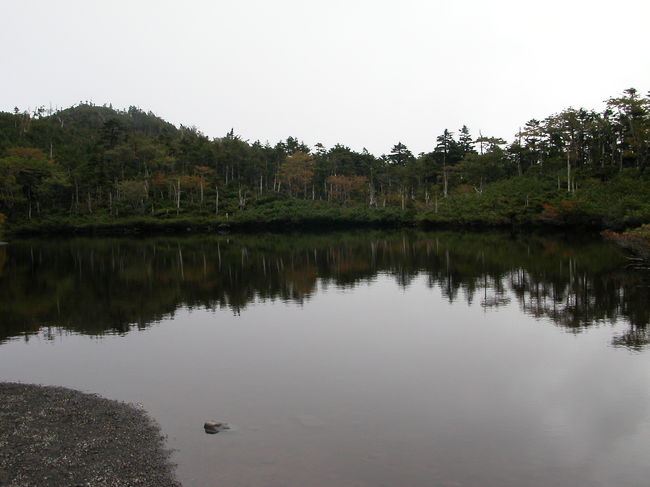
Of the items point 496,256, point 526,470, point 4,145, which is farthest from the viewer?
point 4,145

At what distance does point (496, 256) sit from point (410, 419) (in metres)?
30.3

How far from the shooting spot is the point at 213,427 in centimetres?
1095

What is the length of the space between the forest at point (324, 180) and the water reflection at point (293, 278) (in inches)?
599

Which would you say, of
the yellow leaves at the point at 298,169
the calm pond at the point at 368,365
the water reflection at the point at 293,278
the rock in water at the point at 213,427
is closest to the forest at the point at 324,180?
the yellow leaves at the point at 298,169

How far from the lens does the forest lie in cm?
6262

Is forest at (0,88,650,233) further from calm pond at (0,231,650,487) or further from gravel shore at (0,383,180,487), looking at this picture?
gravel shore at (0,383,180,487)

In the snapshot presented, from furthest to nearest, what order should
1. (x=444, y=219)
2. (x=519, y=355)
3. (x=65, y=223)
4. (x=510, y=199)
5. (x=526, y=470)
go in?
(x=65, y=223)
(x=444, y=219)
(x=510, y=199)
(x=519, y=355)
(x=526, y=470)

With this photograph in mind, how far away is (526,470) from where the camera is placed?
9305 mm

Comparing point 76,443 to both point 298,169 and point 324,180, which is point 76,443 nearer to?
point 298,169

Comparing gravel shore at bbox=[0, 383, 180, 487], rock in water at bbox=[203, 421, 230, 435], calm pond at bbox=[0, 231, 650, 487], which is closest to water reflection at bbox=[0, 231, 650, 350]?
calm pond at bbox=[0, 231, 650, 487]

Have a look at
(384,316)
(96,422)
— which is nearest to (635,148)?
(384,316)

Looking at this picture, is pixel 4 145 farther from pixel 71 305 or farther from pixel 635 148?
pixel 635 148

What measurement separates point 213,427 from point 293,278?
72.3 feet

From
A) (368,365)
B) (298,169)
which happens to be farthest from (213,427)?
(298,169)
